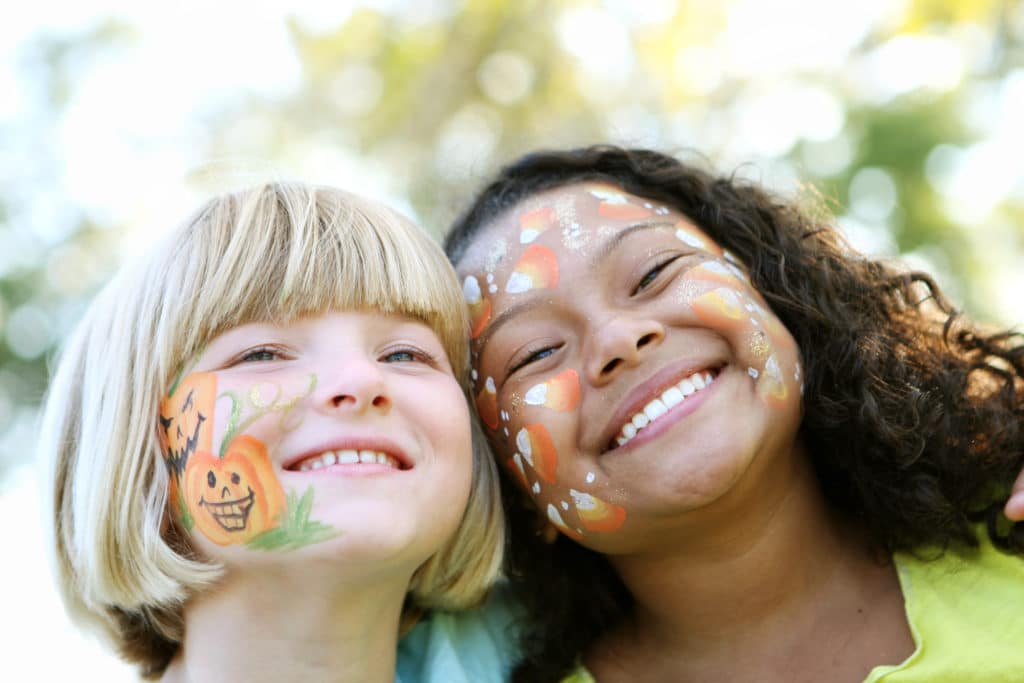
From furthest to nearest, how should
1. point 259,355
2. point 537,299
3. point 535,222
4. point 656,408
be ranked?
point 535,222 → point 537,299 → point 656,408 → point 259,355

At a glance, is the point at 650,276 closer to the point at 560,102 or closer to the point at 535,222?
the point at 535,222

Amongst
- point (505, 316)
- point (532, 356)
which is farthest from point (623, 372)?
point (505, 316)

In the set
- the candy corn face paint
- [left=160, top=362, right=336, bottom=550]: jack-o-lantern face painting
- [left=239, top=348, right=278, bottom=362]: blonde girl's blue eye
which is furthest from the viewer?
the candy corn face paint

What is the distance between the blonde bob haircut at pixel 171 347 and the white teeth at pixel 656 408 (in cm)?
46

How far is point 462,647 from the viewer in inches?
99.5

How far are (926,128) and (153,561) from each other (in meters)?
9.18

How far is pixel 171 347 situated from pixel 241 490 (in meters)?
0.38

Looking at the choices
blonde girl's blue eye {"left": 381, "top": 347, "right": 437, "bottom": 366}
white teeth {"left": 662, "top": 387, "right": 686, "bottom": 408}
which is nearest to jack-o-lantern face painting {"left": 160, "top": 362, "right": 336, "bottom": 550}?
blonde girl's blue eye {"left": 381, "top": 347, "right": 437, "bottom": 366}

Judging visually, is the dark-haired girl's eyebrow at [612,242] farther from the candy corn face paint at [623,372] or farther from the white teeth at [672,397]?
the white teeth at [672,397]

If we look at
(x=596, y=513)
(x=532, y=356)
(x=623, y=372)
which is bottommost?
(x=596, y=513)

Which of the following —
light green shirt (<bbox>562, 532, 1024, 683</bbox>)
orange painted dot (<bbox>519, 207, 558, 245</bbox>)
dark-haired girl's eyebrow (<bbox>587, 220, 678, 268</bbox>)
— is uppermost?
orange painted dot (<bbox>519, 207, 558, 245</bbox>)

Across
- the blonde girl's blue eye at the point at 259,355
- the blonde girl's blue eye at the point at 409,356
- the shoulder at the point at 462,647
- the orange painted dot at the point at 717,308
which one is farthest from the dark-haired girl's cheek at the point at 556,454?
the blonde girl's blue eye at the point at 259,355

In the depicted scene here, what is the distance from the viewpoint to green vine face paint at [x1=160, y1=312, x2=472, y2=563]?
1.90 metres

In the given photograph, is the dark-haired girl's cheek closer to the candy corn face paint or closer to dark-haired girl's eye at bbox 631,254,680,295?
the candy corn face paint
